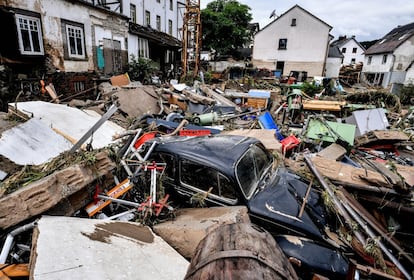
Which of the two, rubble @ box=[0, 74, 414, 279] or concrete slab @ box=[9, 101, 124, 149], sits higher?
concrete slab @ box=[9, 101, 124, 149]

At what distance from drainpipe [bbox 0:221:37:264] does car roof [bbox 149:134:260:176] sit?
6.15ft

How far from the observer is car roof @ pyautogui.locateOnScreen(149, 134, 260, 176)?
10.2 ft

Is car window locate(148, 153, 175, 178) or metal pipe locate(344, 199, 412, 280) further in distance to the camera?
car window locate(148, 153, 175, 178)

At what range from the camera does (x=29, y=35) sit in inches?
363

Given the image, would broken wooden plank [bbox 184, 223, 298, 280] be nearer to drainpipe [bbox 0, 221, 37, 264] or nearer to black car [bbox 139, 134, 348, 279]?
black car [bbox 139, 134, 348, 279]

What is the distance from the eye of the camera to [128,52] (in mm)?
15008

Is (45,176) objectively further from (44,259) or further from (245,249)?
(245,249)

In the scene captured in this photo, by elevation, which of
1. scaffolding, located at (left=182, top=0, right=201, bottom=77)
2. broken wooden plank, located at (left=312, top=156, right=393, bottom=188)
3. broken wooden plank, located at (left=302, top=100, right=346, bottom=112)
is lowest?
broken wooden plank, located at (left=312, top=156, right=393, bottom=188)

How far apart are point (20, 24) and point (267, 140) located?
10.5m

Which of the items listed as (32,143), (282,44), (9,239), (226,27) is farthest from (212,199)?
(226,27)

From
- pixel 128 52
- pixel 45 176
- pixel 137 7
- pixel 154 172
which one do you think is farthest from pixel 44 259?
pixel 137 7

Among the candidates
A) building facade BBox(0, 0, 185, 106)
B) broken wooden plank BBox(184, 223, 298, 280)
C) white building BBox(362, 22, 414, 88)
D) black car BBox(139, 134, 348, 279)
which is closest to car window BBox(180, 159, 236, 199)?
black car BBox(139, 134, 348, 279)

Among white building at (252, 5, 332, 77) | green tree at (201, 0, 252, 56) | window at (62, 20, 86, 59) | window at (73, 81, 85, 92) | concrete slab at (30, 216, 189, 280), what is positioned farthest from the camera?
green tree at (201, 0, 252, 56)

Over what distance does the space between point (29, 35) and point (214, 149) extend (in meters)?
10.4
